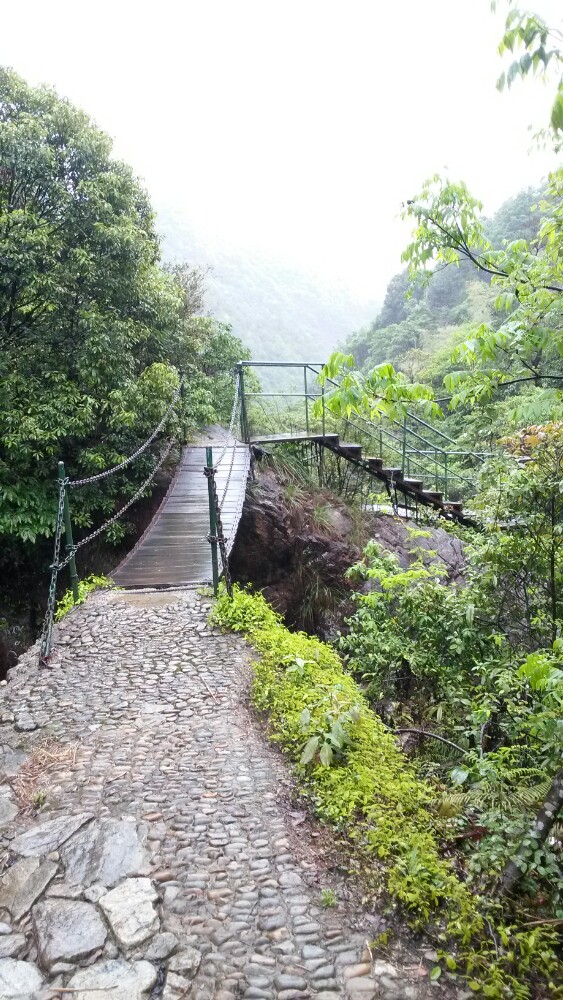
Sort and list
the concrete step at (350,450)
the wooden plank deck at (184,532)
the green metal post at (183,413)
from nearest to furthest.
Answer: the wooden plank deck at (184,532) → the concrete step at (350,450) → the green metal post at (183,413)

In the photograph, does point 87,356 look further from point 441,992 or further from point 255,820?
point 441,992

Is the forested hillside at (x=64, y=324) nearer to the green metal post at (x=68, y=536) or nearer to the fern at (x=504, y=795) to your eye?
the green metal post at (x=68, y=536)

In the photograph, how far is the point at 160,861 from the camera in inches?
94.0

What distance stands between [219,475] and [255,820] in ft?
19.1

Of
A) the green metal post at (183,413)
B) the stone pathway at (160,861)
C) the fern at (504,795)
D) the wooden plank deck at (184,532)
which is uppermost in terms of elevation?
the green metal post at (183,413)

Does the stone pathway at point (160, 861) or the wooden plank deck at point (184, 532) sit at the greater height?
the wooden plank deck at point (184, 532)

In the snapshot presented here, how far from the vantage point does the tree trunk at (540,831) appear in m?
2.07

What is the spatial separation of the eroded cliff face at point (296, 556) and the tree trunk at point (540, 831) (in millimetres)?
6044

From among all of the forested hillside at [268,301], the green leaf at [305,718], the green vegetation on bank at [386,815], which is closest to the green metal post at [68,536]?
the green vegetation on bank at [386,815]

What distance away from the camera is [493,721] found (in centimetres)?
324

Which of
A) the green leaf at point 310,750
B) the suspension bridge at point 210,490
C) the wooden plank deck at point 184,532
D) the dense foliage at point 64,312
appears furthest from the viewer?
the dense foliage at point 64,312

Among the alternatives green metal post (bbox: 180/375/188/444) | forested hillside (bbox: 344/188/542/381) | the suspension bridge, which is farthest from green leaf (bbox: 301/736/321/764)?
forested hillside (bbox: 344/188/542/381)

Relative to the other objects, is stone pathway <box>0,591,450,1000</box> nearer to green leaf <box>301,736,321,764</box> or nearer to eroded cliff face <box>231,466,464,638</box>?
green leaf <box>301,736,321,764</box>

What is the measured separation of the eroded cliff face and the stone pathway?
4300 mm
